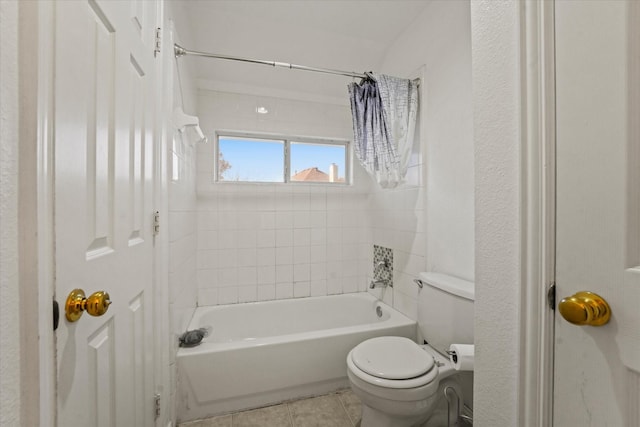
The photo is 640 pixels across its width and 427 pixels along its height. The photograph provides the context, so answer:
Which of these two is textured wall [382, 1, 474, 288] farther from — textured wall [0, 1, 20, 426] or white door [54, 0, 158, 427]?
textured wall [0, 1, 20, 426]

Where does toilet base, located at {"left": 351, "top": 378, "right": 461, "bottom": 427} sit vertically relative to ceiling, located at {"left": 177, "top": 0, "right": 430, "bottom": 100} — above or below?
below

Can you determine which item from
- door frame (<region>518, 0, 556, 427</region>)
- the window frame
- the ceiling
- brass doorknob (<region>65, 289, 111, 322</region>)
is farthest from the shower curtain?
brass doorknob (<region>65, 289, 111, 322</region>)

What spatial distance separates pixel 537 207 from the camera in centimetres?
55

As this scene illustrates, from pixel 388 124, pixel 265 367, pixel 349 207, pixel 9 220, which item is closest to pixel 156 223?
pixel 9 220

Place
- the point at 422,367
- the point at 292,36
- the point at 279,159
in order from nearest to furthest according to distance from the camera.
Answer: the point at 422,367 < the point at 292,36 < the point at 279,159

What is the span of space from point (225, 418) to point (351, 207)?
1.86 metres

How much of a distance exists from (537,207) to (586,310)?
208 mm

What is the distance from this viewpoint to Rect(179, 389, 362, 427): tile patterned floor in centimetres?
147

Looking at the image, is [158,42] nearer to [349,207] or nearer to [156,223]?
[156,223]

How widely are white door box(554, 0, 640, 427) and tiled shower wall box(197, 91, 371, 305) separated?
2.03 meters

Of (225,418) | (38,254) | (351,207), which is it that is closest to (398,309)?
(351,207)

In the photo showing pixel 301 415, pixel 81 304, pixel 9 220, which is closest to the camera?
pixel 9 220

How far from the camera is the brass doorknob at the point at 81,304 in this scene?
20.5 inches

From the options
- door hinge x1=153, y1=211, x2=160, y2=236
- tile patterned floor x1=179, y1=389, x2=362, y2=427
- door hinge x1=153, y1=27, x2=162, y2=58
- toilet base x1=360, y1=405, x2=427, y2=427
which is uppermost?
door hinge x1=153, y1=27, x2=162, y2=58
